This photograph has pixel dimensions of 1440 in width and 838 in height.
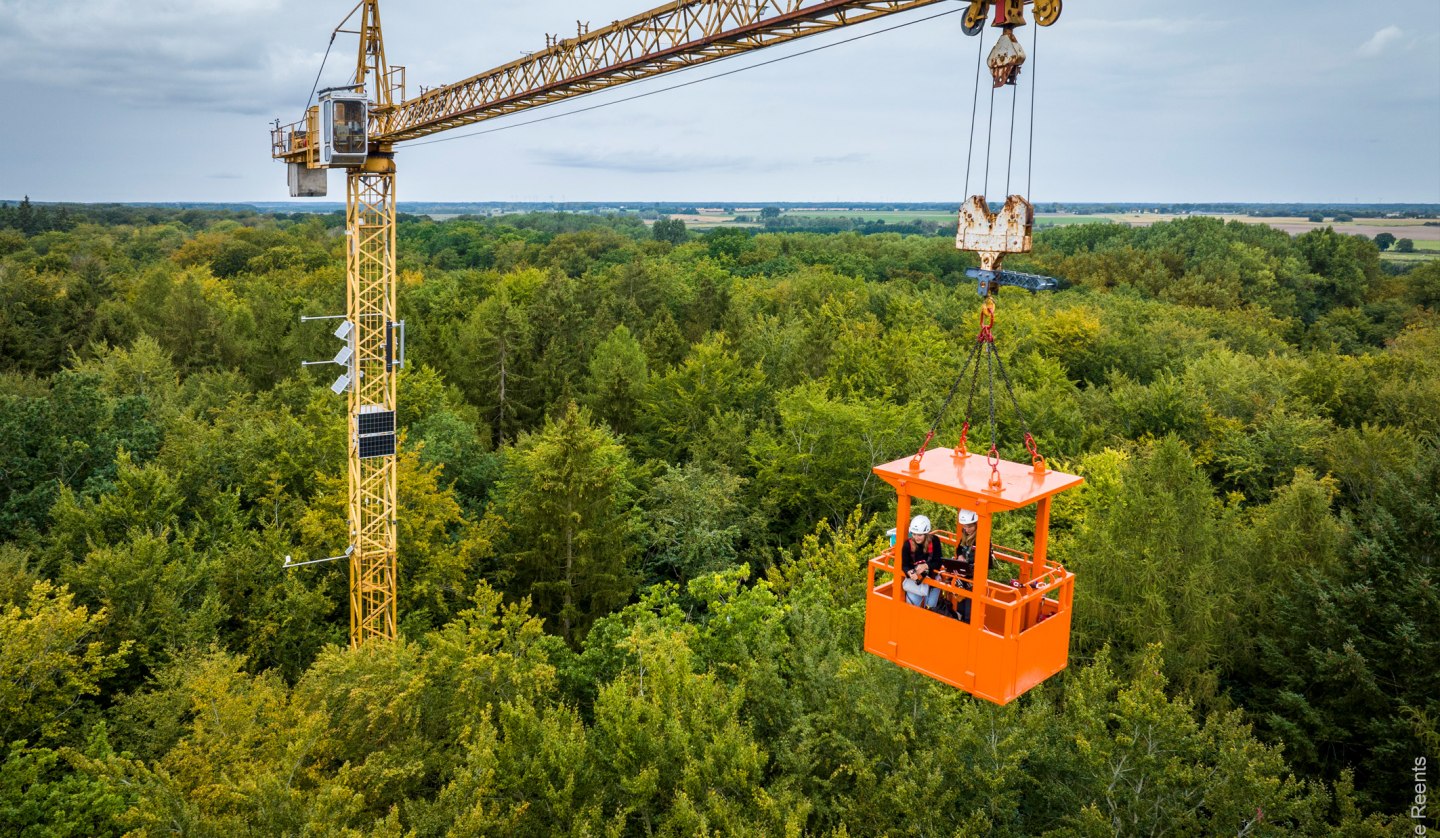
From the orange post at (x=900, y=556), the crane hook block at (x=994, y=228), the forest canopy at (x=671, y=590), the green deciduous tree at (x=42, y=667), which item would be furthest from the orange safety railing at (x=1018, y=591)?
the green deciduous tree at (x=42, y=667)

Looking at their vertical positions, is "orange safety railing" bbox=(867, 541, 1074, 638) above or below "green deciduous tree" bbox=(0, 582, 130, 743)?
above

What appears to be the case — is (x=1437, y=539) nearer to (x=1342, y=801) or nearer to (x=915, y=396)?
(x=1342, y=801)

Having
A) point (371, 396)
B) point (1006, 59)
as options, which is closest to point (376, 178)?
point (371, 396)

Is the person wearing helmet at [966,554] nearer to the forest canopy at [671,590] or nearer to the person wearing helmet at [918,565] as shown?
the person wearing helmet at [918,565]

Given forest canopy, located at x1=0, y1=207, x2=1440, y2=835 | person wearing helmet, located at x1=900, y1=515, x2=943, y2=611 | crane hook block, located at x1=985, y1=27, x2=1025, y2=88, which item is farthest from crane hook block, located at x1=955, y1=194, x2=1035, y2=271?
forest canopy, located at x1=0, y1=207, x2=1440, y2=835

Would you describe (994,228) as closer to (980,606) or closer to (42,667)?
(980,606)

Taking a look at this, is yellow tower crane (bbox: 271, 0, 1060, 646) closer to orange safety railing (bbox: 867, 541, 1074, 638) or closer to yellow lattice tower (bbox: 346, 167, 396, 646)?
yellow lattice tower (bbox: 346, 167, 396, 646)
